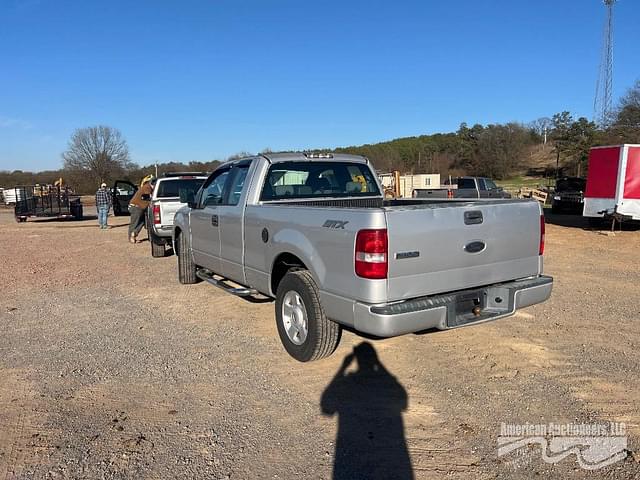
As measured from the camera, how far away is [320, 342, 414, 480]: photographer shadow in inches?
123

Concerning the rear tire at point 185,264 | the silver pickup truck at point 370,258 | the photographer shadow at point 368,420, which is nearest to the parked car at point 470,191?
the rear tire at point 185,264

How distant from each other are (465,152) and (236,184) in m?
82.6

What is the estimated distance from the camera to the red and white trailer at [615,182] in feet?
49.4

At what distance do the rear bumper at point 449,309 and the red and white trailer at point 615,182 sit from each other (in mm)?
12519

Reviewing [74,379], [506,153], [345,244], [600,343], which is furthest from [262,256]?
[506,153]

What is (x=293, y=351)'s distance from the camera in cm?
486

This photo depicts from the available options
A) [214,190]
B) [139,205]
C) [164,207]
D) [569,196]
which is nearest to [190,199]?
[214,190]

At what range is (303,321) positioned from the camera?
471 centimetres

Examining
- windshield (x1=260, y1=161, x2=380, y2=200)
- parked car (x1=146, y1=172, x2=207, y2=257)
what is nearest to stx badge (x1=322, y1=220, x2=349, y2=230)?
windshield (x1=260, y1=161, x2=380, y2=200)

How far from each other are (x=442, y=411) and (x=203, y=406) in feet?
5.91

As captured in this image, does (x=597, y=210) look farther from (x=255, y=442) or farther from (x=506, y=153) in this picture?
(x=506, y=153)

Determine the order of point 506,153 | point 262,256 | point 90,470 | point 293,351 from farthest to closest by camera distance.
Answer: point 506,153 → point 262,256 → point 293,351 → point 90,470

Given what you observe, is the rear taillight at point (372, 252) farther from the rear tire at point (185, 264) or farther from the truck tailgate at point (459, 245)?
the rear tire at point (185, 264)

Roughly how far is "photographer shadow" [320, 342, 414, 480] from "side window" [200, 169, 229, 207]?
2733 millimetres
